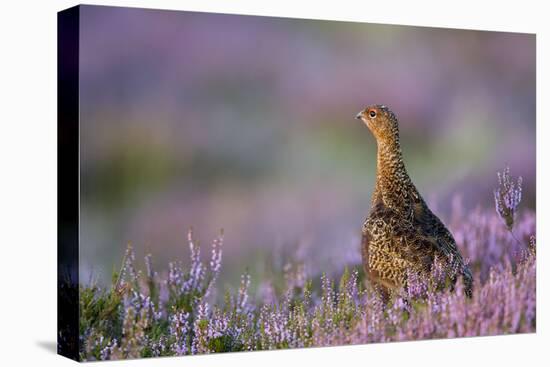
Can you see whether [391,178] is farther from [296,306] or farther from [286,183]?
[296,306]

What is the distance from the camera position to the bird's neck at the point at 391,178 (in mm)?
6309

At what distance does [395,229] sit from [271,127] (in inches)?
37.6

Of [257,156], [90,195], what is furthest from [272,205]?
[90,195]

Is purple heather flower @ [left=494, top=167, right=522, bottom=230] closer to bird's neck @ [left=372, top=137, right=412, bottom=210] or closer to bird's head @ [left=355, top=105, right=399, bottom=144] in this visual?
bird's neck @ [left=372, top=137, right=412, bottom=210]

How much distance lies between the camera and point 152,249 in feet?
19.1

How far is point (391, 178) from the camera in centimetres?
634

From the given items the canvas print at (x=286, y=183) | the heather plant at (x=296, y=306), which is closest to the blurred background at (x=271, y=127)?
the canvas print at (x=286, y=183)

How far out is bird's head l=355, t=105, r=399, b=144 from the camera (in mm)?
6402

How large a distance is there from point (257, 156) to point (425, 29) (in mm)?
1394

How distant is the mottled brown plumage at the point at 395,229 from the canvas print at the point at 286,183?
0.04ft

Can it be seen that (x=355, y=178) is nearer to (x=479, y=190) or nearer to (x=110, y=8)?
(x=479, y=190)

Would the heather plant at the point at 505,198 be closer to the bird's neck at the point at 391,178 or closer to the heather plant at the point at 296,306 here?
the heather plant at the point at 296,306

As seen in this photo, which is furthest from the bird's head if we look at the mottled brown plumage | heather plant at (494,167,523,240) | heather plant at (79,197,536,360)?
heather plant at (494,167,523,240)

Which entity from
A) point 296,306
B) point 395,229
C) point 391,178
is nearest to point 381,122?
point 391,178
